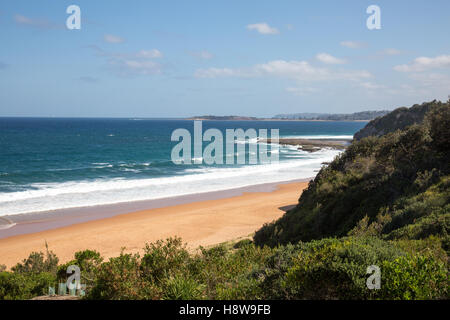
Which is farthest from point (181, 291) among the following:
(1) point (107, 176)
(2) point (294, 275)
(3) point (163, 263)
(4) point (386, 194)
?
(1) point (107, 176)

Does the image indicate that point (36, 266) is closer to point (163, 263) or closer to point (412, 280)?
point (163, 263)

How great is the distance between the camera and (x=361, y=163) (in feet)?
47.0

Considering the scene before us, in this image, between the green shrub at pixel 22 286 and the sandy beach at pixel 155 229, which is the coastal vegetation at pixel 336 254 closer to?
the green shrub at pixel 22 286

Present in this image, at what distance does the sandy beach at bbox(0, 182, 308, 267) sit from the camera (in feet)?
53.0

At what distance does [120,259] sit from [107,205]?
19.2 m

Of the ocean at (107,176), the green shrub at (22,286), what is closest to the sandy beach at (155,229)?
the ocean at (107,176)

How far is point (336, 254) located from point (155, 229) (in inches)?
601

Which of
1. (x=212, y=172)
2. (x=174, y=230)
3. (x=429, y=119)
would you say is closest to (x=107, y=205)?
(x=174, y=230)

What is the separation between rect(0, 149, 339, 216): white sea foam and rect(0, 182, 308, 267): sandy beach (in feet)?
15.2

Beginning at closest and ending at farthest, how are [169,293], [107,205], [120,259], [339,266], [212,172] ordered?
[339,266], [169,293], [120,259], [107,205], [212,172]

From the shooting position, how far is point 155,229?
62.8ft

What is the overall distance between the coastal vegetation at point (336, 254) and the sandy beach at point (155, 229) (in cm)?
461

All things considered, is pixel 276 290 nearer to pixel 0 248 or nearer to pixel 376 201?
pixel 376 201

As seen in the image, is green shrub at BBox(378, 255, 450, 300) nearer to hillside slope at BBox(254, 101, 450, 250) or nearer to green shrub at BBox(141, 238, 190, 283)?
hillside slope at BBox(254, 101, 450, 250)
